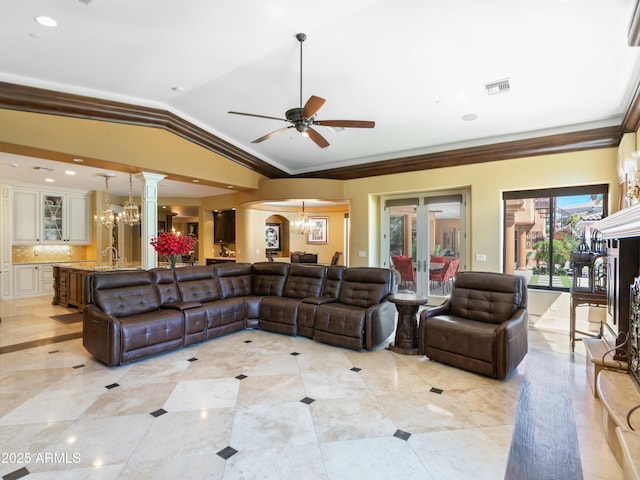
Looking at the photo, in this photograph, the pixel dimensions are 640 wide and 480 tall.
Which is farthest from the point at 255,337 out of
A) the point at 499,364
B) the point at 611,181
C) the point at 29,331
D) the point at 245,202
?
the point at 611,181

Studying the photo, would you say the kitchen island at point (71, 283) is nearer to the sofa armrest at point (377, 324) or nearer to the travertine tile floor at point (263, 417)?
the travertine tile floor at point (263, 417)

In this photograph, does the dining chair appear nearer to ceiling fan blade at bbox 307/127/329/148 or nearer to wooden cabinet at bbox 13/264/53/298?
ceiling fan blade at bbox 307/127/329/148

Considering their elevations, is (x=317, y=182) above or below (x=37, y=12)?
below

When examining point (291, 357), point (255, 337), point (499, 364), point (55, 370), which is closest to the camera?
point (499, 364)

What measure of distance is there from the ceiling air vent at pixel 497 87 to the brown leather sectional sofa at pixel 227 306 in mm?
2761

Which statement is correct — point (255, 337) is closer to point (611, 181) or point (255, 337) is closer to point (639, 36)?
point (639, 36)

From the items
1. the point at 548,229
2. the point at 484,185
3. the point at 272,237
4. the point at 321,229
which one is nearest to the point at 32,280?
the point at 272,237

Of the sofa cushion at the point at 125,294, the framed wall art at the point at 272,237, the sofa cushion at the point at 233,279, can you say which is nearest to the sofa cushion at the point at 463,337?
the sofa cushion at the point at 233,279

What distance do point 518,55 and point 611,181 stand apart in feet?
9.37

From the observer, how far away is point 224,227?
10.3 m

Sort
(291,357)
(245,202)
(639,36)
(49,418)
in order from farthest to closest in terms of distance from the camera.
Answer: (245,202)
(291,357)
(49,418)
(639,36)

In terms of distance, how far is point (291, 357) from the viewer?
3.90 metres

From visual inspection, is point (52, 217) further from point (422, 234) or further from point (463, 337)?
point (463, 337)

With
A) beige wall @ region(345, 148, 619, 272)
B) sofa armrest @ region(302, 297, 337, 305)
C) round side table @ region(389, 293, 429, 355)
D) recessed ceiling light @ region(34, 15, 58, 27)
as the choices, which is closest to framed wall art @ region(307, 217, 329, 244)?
beige wall @ region(345, 148, 619, 272)
